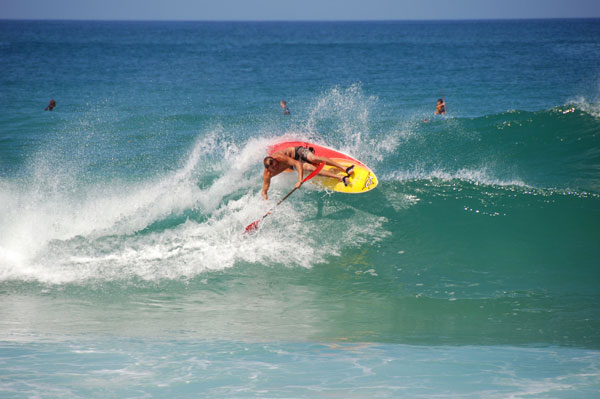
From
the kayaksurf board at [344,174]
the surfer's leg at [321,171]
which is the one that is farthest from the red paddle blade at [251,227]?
the kayaksurf board at [344,174]

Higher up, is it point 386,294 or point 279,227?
point 279,227

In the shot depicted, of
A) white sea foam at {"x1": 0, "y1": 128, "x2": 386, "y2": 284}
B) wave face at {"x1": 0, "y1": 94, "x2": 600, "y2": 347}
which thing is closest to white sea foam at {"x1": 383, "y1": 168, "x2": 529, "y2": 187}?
wave face at {"x1": 0, "y1": 94, "x2": 600, "y2": 347}

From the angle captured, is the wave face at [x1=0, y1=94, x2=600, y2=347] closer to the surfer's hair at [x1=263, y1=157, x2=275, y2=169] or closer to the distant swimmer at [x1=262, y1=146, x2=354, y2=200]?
the distant swimmer at [x1=262, y1=146, x2=354, y2=200]

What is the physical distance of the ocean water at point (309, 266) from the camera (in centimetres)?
505

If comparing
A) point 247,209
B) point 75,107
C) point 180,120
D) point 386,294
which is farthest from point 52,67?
point 386,294

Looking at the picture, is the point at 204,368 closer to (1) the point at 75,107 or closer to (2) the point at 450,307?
(2) the point at 450,307

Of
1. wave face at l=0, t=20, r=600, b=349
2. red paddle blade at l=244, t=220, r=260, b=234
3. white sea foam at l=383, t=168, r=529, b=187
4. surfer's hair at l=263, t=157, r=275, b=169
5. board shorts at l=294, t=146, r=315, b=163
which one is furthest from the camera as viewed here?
white sea foam at l=383, t=168, r=529, b=187

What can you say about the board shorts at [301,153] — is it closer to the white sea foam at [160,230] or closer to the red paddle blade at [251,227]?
the white sea foam at [160,230]

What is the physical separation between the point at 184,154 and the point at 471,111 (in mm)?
11371

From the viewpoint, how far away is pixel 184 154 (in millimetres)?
15070

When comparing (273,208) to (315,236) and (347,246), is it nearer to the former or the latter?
(315,236)

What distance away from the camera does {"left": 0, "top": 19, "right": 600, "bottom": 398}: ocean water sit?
16.6ft

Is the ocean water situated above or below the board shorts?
below

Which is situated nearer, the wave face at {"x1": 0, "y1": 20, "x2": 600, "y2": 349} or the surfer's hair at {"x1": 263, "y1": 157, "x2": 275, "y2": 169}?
the wave face at {"x1": 0, "y1": 20, "x2": 600, "y2": 349}
